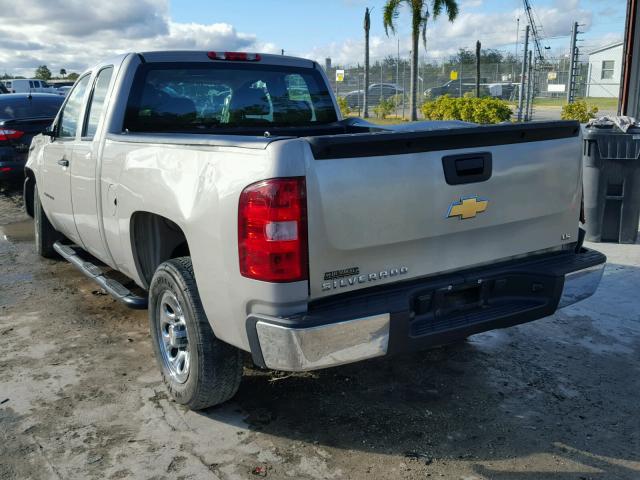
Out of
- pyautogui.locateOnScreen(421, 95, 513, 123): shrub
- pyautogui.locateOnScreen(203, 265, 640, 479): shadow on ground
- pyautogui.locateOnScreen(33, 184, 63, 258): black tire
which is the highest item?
pyautogui.locateOnScreen(421, 95, 513, 123): shrub

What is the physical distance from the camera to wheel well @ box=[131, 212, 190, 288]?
12.4 ft

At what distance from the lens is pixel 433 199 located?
9.92 ft

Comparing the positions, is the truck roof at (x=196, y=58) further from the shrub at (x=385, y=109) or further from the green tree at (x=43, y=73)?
the green tree at (x=43, y=73)

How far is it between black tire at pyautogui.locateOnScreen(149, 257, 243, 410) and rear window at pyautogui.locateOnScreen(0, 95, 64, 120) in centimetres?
824

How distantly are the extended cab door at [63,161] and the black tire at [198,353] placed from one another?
1911 millimetres

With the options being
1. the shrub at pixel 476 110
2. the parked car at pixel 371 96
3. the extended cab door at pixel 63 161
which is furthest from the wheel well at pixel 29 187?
the parked car at pixel 371 96

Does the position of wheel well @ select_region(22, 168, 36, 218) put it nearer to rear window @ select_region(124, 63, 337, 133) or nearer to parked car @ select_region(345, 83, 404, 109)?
rear window @ select_region(124, 63, 337, 133)

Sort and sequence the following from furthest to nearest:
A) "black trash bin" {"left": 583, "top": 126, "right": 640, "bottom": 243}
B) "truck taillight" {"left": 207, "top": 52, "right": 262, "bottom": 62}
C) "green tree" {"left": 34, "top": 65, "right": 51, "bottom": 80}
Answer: "green tree" {"left": 34, "top": 65, "right": 51, "bottom": 80}
"black trash bin" {"left": 583, "top": 126, "right": 640, "bottom": 243}
"truck taillight" {"left": 207, "top": 52, "right": 262, "bottom": 62}

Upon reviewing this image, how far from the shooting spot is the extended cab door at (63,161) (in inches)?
196

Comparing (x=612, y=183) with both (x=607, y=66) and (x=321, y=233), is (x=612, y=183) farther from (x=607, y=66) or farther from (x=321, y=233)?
(x=607, y=66)

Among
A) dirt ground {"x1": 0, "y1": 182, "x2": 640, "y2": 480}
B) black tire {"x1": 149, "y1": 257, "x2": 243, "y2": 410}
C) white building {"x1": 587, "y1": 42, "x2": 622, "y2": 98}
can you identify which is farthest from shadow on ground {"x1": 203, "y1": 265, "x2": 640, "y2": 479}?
white building {"x1": 587, "y1": 42, "x2": 622, "y2": 98}

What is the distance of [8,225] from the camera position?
891 centimetres

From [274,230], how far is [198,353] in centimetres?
91

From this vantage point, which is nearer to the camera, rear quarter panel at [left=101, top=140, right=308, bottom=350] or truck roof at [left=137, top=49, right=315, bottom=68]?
rear quarter panel at [left=101, top=140, right=308, bottom=350]
